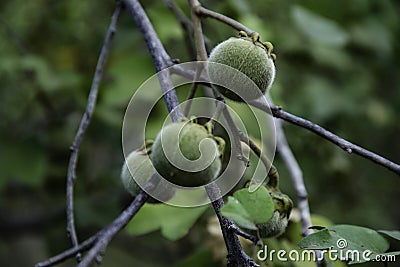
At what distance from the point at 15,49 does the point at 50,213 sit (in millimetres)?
647

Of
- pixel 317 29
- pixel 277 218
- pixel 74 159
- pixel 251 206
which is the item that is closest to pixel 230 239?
pixel 251 206

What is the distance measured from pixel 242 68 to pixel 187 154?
0.17 meters

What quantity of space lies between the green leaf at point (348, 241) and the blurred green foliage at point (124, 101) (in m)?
0.95

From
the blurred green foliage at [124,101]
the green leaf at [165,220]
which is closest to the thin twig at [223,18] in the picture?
the green leaf at [165,220]

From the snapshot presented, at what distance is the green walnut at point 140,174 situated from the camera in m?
0.91

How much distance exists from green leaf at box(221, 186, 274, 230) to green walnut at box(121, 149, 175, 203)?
5.9 inches

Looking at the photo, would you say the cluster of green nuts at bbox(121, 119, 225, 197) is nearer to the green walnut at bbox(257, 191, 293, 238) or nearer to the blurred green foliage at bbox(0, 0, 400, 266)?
the green walnut at bbox(257, 191, 293, 238)

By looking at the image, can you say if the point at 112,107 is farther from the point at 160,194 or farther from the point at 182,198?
the point at 160,194

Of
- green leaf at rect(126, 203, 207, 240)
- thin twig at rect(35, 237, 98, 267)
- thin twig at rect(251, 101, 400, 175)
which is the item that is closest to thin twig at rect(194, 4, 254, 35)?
thin twig at rect(251, 101, 400, 175)

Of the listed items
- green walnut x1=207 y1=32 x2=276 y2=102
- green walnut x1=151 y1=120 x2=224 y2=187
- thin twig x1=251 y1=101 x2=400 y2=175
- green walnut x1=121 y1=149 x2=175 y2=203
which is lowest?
green walnut x1=151 y1=120 x2=224 y2=187

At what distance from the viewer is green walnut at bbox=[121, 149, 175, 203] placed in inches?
35.9

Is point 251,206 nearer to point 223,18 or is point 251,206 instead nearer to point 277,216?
point 277,216

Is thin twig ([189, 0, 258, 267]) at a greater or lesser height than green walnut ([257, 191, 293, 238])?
lesser

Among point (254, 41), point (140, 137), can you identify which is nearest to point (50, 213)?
point (140, 137)
